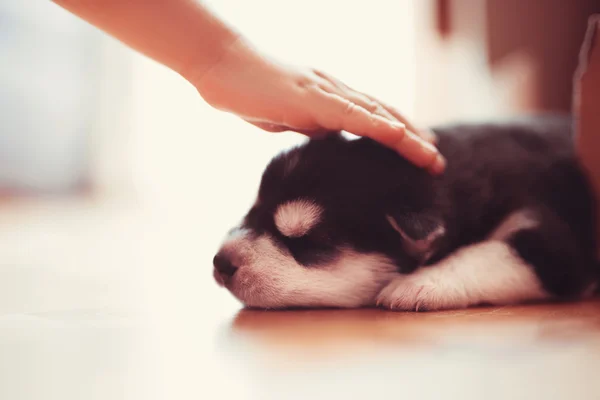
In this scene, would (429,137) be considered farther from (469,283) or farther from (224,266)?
(224,266)

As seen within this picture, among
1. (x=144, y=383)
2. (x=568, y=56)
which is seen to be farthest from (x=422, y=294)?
(x=568, y=56)

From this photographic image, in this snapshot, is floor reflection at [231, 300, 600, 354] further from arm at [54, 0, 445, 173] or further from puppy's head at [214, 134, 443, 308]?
arm at [54, 0, 445, 173]

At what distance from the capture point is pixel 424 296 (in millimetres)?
1592

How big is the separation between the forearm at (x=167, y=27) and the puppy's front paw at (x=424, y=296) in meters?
0.83

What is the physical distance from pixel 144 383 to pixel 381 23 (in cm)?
415

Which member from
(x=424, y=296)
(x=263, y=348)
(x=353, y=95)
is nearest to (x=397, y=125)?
(x=353, y=95)

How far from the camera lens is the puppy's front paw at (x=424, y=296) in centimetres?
159

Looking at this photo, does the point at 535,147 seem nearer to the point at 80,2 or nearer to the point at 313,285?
the point at 313,285

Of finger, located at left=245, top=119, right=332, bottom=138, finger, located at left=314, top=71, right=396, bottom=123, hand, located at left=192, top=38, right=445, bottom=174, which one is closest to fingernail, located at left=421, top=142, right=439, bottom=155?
hand, located at left=192, top=38, right=445, bottom=174

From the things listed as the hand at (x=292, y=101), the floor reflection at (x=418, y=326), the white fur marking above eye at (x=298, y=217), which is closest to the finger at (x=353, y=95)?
the hand at (x=292, y=101)

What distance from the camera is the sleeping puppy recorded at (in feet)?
5.31

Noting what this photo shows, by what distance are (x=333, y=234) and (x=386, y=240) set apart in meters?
0.16

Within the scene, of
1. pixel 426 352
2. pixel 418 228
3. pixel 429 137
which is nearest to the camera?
pixel 426 352

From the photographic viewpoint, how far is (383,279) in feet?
5.60
